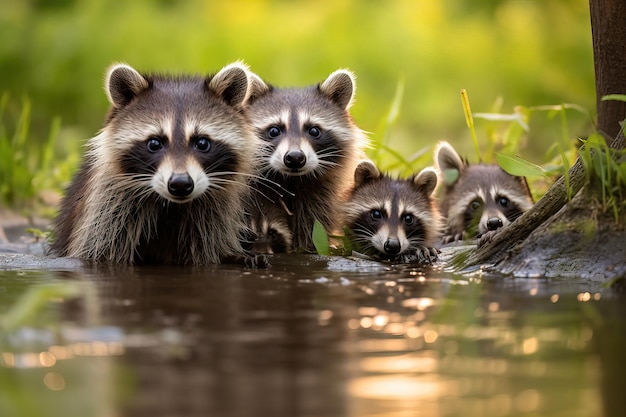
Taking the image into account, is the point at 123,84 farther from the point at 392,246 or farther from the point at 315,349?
the point at 315,349

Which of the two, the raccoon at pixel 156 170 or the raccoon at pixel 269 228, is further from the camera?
the raccoon at pixel 269 228

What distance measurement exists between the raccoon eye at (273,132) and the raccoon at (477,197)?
1215 mm

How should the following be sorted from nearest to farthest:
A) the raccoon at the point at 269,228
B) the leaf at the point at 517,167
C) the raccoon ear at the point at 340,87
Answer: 1. the leaf at the point at 517,167
2. the raccoon at the point at 269,228
3. the raccoon ear at the point at 340,87

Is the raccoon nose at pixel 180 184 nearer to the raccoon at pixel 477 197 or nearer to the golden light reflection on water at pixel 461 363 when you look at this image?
the golden light reflection on water at pixel 461 363

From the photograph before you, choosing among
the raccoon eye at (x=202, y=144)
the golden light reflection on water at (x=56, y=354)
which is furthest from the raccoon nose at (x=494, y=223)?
the golden light reflection on water at (x=56, y=354)

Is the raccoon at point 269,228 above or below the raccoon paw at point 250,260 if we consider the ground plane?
above

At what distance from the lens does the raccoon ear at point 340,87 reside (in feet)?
22.1

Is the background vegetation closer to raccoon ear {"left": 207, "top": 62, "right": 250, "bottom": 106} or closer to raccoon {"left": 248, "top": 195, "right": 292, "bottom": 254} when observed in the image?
raccoon {"left": 248, "top": 195, "right": 292, "bottom": 254}

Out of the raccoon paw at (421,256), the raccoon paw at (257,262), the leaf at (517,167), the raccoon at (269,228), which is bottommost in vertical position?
the raccoon paw at (257,262)

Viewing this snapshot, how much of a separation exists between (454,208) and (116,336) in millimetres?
3997

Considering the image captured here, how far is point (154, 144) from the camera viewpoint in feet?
18.0

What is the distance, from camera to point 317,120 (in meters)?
6.55

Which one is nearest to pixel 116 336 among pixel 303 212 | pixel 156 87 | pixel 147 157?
pixel 147 157

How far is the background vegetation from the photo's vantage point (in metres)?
11.7
